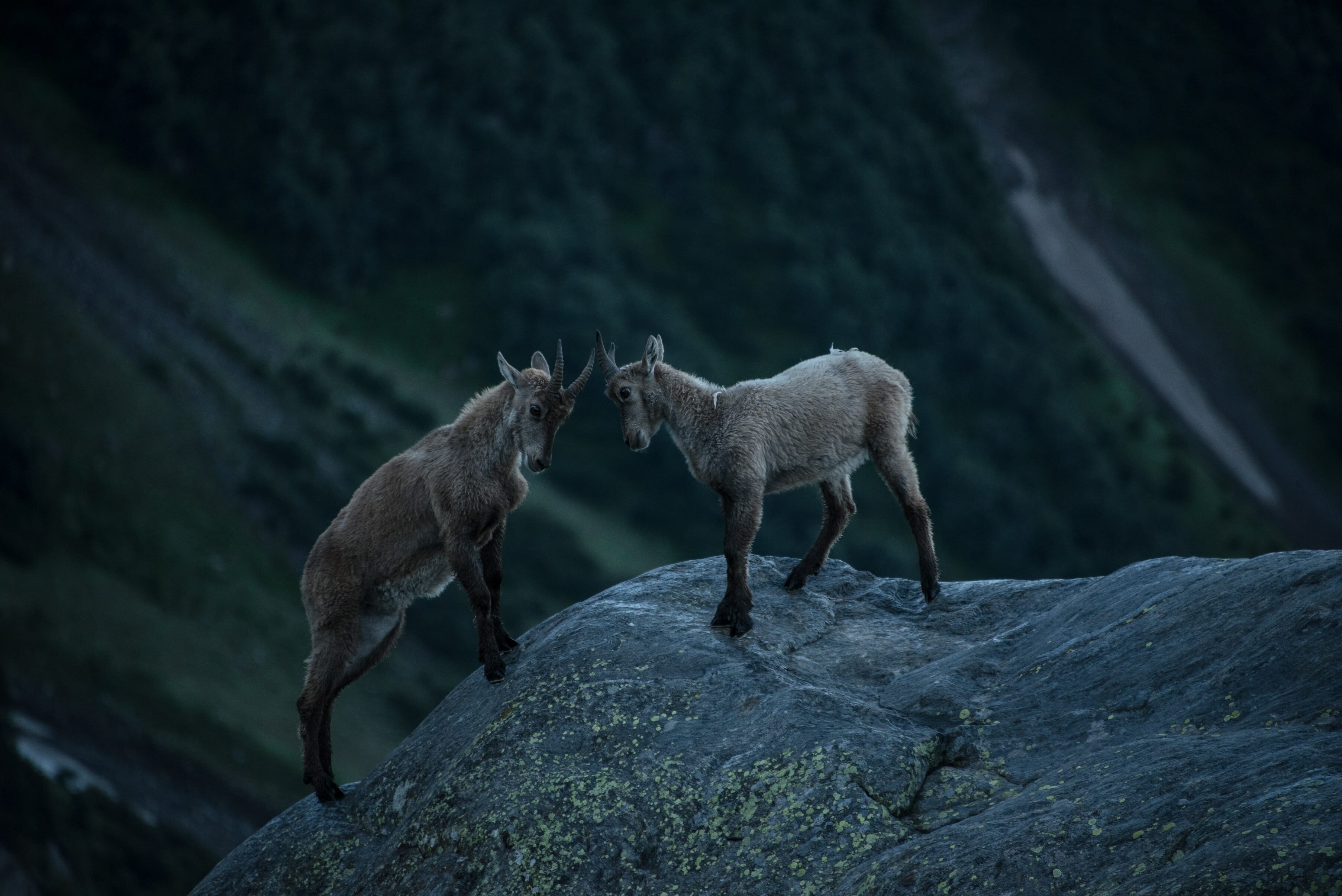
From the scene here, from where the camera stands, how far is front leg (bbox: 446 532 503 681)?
12.9m

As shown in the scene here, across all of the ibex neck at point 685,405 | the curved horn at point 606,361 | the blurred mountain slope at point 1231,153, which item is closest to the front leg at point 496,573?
the curved horn at point 606,361

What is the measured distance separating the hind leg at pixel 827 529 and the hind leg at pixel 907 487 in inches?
24.5

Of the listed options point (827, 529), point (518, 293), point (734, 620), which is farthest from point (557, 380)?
point (518, 293)

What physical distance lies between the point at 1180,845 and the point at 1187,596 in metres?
3.50

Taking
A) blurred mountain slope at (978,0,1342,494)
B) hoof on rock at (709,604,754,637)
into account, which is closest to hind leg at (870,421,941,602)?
hoof on rock at (709,604,754,637)

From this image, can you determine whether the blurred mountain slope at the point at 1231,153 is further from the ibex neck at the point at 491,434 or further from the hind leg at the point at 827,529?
the ibex neck at the point at 491,434

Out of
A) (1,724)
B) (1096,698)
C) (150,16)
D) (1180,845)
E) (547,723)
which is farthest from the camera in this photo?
(150,16)

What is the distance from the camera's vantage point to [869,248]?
10550 centimetres

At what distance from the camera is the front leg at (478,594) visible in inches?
507

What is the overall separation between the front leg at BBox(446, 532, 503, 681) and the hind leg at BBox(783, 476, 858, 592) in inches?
148

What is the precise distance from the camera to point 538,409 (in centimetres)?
1341

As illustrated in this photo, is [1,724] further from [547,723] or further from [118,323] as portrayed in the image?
[547,723]

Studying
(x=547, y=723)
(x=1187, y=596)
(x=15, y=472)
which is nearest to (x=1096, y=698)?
(x=1187, y=596)

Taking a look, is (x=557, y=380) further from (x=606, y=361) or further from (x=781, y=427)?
(x=781, y=427)
